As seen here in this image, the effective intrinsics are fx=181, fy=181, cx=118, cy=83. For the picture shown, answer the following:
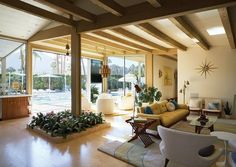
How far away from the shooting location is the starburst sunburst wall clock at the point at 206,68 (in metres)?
7.35

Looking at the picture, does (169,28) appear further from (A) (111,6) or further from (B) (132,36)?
(A) (111,6)

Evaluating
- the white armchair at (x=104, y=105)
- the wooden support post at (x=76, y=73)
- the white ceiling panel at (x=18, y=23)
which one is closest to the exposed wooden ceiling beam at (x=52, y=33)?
the white ceiling panel at (x=18, y=23)

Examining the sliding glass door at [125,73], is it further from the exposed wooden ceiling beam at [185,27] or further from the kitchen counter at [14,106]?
the kitchen counter at [14,106]

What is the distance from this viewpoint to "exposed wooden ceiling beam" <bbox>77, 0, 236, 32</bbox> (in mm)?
3172

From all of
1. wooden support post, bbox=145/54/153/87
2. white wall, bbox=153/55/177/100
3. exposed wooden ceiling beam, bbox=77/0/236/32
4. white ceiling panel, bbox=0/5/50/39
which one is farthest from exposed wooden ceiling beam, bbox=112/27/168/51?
white ceiling panel, bbox=0/5/50/39

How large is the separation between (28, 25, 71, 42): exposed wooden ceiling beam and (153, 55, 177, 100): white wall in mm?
5042

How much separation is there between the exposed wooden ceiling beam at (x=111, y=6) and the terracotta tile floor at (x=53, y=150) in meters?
2.85

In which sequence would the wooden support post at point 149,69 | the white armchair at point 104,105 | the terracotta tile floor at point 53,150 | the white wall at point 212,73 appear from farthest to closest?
the wooden support post at point 149,69, the white armchair at point 104,105, the white wall at point 212,73, the terracotta tile floor at point 53,150

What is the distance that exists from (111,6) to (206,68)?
5.43m

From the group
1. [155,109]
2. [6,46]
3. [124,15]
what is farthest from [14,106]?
[124,15]

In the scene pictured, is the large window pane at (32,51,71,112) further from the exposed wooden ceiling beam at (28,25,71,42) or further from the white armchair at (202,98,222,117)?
the white armchair at (202,98,222,117)

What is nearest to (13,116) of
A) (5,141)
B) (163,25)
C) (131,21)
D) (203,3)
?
(5,141)

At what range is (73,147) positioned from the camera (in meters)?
3.74

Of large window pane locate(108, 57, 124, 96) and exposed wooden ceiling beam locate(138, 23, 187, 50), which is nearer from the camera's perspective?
exposed wooden ceiling beam locate(138, 23, 187, 50)
